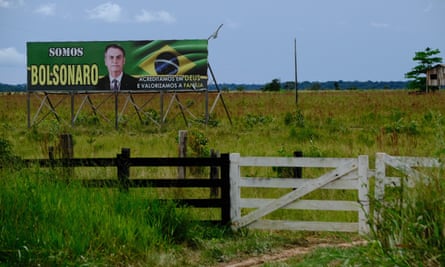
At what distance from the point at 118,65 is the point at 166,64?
241 centimetres

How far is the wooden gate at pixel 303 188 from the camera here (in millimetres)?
11258

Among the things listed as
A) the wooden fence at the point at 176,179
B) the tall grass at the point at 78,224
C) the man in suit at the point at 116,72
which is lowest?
the tall grass at the point at 78,224

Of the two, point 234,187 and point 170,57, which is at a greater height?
point 170,57

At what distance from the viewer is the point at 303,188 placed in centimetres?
1141

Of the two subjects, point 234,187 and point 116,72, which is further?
point 116,72

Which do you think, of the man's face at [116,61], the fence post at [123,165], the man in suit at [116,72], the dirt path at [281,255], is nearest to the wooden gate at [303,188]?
the dirt path at [281,255]

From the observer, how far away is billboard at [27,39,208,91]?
1390 inches

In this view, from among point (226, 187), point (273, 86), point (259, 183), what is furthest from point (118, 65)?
point (273, 86)

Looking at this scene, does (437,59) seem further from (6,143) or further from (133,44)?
(6,143)

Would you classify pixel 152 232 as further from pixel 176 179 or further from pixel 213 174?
pixel 213 174

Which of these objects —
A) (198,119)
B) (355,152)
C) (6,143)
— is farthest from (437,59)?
(6,143)

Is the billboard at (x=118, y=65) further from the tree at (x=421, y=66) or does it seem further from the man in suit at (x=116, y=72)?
the tree at (x=421, y=66)

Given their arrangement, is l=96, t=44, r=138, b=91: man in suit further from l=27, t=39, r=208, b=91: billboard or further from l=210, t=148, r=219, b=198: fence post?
l=210, t=148, r=219, b=198: fence post

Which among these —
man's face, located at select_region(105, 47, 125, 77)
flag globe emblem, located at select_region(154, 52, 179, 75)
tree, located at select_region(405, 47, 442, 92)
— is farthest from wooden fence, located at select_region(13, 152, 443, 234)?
tree, located at select_region(405, 47, 442, 92)
